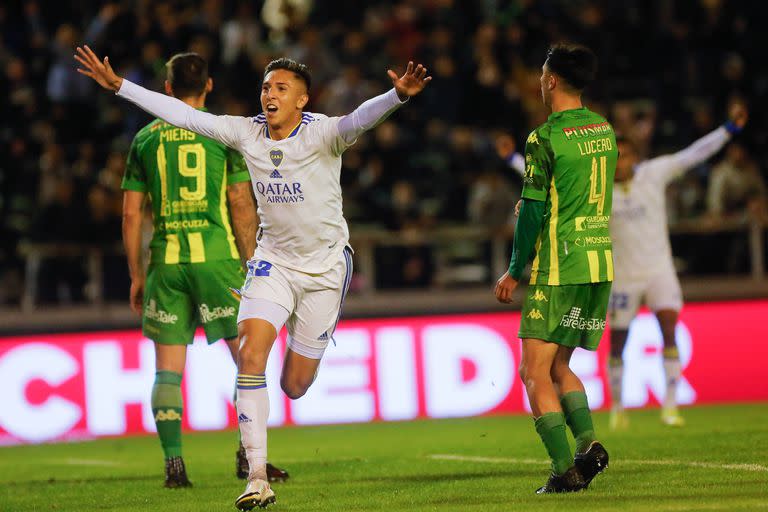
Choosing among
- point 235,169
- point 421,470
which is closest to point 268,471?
point 421,470

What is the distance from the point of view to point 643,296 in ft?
38.6

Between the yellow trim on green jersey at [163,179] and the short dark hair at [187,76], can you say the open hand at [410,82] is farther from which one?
the yellow trim on green jersey at [163,179]

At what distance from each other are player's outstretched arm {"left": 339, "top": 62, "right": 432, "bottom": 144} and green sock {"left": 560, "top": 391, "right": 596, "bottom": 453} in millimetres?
1890

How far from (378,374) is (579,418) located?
681cm

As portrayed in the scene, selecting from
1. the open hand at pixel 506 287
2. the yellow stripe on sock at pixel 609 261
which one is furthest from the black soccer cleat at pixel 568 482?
the yellow stripe on sock at pixel 609 261

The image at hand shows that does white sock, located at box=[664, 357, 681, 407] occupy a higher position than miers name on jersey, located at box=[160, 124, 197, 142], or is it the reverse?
miers name on jersey, located at box=[160, 124, 197, 142]

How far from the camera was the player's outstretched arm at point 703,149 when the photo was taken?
34.1 ft

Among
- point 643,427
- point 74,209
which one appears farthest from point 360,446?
point 74,209

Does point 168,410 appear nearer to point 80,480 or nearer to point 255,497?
point 80,480

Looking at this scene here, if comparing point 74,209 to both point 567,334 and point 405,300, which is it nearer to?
point 405,300

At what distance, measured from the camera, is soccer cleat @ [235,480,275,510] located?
22.0 feet

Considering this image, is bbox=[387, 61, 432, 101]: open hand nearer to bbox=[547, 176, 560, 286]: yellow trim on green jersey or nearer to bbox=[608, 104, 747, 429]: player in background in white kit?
bbox=[547, 176, 560, 286]: yellow trim on green jersey

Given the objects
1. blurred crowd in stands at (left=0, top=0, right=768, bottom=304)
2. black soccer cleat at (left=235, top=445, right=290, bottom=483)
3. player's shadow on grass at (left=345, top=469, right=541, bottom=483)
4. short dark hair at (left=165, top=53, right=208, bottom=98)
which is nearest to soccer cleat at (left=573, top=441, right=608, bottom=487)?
player's shadow on grass at (left=345, top=469, right=541, bottom=483)

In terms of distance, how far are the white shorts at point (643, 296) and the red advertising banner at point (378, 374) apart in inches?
79.7
